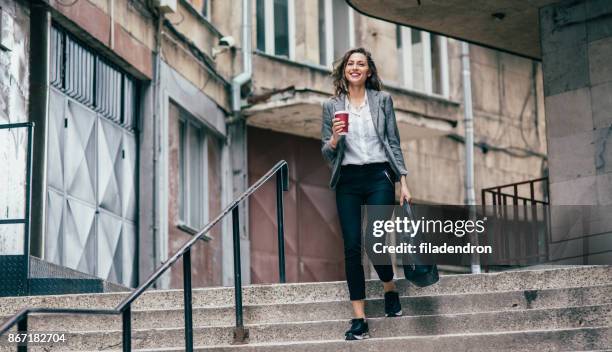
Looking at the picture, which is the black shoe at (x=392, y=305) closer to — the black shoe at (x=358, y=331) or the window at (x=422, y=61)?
the black shoe at (x=358, y=331)

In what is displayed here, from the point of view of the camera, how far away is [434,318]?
884 cm

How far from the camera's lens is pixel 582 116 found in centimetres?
1234

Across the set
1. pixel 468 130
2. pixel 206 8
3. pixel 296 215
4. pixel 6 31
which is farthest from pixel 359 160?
pixel 468 130

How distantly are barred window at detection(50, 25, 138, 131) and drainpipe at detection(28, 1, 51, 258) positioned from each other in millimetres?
Answer: 376

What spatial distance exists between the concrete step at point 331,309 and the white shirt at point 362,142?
1.07 metres

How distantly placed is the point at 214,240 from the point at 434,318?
31.9 ft

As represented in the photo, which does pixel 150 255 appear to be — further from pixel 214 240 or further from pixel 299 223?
pixel 299 223

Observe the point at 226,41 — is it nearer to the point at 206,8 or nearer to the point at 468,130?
the point at 206,8

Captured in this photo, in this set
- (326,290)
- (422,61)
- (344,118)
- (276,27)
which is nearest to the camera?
(344,118)

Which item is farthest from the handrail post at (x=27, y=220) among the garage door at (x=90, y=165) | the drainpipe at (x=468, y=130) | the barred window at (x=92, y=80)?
the drainpipe at (x=468, y=130)

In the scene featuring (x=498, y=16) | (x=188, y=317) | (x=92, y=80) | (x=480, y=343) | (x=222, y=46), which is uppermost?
(x=222, y=46)

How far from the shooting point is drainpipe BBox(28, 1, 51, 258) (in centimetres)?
1275

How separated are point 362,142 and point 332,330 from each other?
135 centimetres

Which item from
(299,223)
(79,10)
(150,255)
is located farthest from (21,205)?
(299,223)
